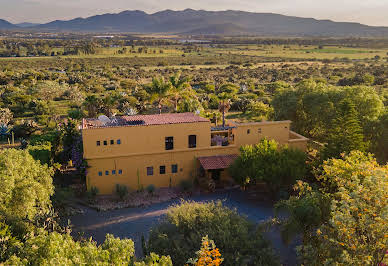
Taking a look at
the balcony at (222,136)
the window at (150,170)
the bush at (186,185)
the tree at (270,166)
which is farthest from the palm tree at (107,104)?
the tree at (270,166)

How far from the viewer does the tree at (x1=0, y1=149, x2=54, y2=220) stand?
590 inches

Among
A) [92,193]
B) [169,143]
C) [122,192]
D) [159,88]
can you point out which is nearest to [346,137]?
[169,143]

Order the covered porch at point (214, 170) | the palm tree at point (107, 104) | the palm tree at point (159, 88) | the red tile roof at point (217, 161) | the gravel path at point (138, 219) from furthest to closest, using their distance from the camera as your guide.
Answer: the palm tree at point (107, 104) → the palm tree at point (159, 88) → the covered porch at point (214, 170) → the red tile roof at point (217, 161) → the gravel path at point (138, 219)

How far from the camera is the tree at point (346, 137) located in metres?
21.4

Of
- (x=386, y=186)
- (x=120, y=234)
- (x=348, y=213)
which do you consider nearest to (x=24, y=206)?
(x=120, y=234)

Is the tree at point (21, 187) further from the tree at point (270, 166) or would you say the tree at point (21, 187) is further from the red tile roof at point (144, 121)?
the tree at point (270, 166)

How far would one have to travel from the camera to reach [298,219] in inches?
563

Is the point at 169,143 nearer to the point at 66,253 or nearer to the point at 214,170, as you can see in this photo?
the point at 214,170

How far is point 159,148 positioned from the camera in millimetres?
22750

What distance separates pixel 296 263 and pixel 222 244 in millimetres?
4996

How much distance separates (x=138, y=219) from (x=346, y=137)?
13.3 m

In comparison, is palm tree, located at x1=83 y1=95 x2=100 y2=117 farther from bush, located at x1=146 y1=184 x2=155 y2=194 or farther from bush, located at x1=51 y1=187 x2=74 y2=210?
bush, located at x1=51 y1=187 x2=74 y2=210

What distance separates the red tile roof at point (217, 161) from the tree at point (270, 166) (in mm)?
942

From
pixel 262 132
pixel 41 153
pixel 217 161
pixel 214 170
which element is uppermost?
pixel 262 132
